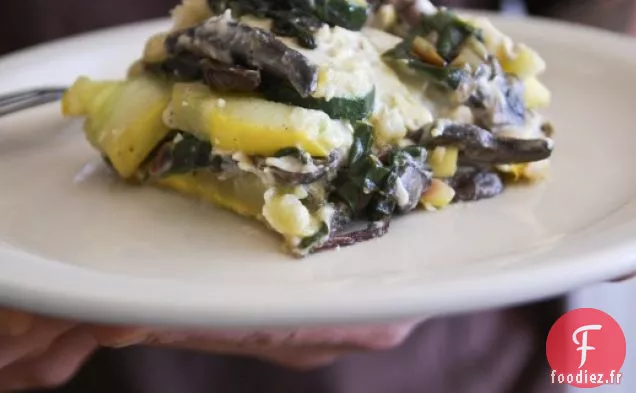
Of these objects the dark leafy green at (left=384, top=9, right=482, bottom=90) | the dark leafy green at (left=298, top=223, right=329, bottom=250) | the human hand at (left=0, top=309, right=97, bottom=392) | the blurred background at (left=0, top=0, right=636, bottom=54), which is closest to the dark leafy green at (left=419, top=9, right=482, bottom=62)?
the dark leafy green at (left=384, top=9, right=482, bottom=90)

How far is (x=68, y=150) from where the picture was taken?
4.48 ft

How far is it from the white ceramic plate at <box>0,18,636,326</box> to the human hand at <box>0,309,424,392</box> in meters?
0.10

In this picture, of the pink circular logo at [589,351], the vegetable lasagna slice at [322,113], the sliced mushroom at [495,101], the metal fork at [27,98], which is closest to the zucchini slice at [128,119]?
the vegetable lasagna slice at [322,113]

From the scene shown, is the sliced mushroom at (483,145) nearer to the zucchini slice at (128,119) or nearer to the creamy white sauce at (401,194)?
the creamy white sauce at (401,194)

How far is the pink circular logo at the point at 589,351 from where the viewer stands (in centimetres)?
112

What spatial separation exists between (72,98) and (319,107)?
17.9 inches

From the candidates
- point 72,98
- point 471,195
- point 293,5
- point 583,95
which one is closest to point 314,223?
point 471,195

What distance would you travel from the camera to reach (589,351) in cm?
112

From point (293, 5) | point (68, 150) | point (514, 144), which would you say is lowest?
point (68, 150)

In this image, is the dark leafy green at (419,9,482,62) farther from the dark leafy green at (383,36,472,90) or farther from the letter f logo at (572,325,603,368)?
the letter f logo at (572,325,603,368)

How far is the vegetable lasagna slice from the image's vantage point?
1038 mm

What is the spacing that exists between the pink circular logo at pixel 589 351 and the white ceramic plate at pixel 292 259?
0.19 m

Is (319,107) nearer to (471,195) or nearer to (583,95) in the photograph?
(471,195)

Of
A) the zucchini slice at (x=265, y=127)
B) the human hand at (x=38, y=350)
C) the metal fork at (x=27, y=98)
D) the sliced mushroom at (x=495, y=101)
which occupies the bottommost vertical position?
the human hand at (x=38, y=350)
